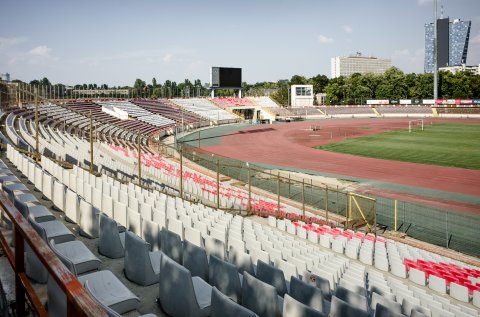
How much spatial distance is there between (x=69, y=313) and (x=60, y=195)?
885 cm

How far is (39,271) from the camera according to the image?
5633 mm

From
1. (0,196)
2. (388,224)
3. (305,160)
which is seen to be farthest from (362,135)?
(0,196)

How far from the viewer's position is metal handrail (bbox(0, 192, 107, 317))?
228cm

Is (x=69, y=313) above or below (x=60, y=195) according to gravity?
above

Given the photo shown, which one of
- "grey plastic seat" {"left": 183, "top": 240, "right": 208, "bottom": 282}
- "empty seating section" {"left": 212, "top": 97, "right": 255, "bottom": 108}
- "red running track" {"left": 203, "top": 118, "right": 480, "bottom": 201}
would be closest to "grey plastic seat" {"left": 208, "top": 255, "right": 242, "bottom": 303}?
"grey plastic seat" {"left": 183, "top": 240, "right": 208, "bottom": 282}

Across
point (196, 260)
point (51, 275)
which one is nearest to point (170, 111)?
point (196, 260)

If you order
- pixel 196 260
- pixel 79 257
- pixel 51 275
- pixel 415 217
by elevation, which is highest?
pixel 51 275

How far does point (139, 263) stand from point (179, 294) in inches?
53.3

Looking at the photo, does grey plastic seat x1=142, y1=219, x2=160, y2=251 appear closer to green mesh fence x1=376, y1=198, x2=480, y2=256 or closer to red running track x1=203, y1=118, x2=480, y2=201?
green mesh fence x1=376, y1=198, x2=480, y2=256

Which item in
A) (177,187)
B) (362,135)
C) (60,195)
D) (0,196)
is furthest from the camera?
(362,135)

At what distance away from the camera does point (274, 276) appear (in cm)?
700

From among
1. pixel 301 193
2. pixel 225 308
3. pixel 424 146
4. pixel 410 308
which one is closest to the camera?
pixel 225 308

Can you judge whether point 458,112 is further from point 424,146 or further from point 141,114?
point 141,114

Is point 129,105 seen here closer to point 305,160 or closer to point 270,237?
point 305,160
